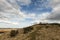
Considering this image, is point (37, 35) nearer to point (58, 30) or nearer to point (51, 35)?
point (51, 35)

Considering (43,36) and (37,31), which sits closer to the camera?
(43,36)

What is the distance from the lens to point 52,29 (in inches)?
1113

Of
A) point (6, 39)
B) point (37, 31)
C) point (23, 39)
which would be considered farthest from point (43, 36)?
point (6, 39)

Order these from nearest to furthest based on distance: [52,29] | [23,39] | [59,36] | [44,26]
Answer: [59,36]
[23,39]
[52,29]
[44,26]

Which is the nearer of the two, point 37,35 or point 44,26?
point 37,35

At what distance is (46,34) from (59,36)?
284cm

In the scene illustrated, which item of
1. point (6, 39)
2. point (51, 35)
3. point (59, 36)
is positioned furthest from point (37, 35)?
point (6, 39)

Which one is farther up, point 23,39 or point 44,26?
point 44,26

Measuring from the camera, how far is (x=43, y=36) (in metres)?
25.2

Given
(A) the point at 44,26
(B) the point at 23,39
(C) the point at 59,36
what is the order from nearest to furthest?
1. (C) the point at 59,36
2. (B) the point at 23,39
3. (A) the point at 44,26

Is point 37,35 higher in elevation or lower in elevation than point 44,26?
lower

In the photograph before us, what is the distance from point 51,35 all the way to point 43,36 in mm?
1717

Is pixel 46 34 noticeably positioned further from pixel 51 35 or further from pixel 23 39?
pixel 23 39

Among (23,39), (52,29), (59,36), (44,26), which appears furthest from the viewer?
(44,26)
